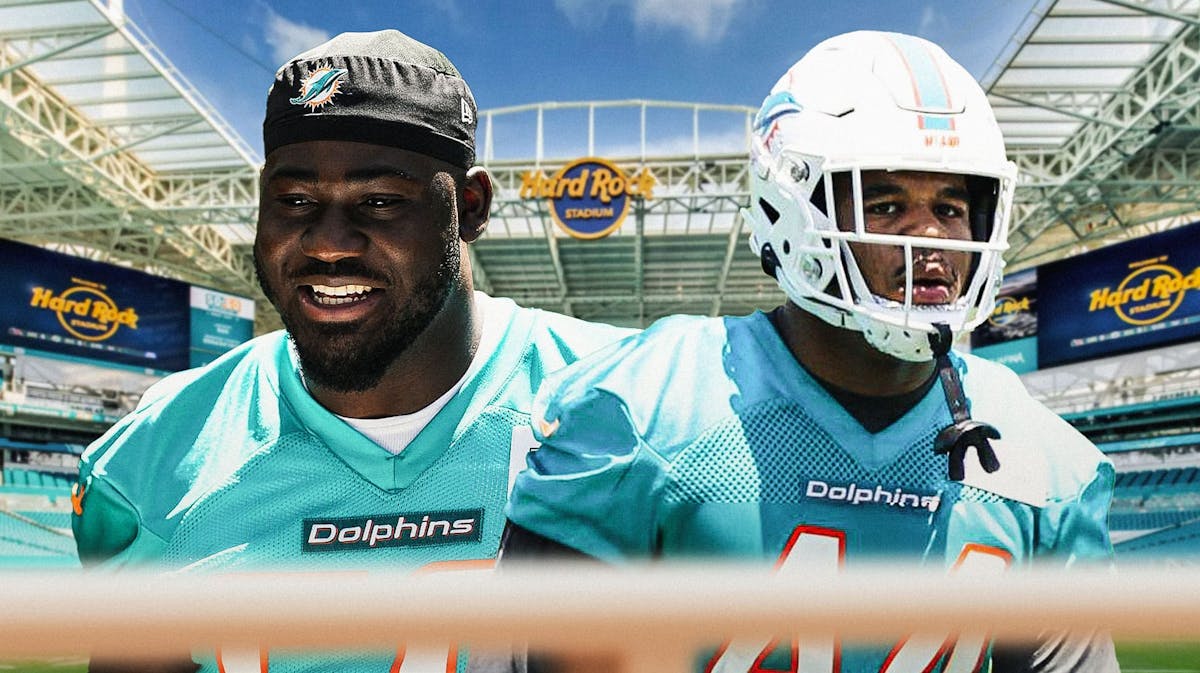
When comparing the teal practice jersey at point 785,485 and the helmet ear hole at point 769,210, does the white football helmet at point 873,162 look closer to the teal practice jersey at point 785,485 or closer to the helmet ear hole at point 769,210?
the helmet ear hole at point 769,210

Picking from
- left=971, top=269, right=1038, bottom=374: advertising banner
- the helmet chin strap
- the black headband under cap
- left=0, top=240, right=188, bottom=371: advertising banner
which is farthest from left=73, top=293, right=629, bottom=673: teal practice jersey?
left=0, top=240, right=188, bottom=371: advertising banner

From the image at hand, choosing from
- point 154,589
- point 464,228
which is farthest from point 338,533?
point 154,589

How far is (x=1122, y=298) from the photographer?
60.1 ft

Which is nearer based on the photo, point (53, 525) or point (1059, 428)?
point (1059, 428)

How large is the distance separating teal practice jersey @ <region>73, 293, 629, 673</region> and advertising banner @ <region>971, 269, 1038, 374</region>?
19185 mm

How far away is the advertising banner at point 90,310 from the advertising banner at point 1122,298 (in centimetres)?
1743

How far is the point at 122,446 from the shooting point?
6.03 feet

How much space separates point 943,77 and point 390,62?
0.96 meters

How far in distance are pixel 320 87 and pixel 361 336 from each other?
0.45 m

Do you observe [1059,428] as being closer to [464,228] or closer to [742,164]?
[464,228]

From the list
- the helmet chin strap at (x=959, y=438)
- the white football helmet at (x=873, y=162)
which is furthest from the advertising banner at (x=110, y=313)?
the helmet chin strap at (x=959, y=438)

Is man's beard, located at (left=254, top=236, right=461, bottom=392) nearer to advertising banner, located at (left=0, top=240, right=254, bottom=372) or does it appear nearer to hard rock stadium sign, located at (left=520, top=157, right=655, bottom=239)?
hard rock stadium sign, located at (left=520, top=157, right=655, bottom=239)

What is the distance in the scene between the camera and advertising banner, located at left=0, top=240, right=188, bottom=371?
19125 millimetres

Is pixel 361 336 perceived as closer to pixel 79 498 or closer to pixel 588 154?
pixel 79 498
